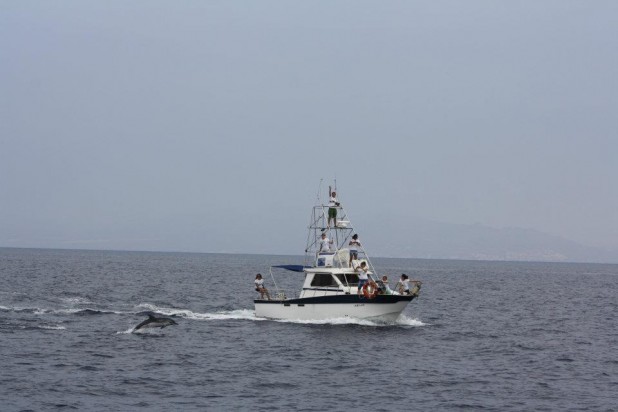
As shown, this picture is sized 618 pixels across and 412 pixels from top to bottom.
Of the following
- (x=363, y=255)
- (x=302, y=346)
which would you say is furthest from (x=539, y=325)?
(x=302, y=346)

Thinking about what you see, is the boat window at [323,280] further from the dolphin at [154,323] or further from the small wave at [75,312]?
the small wave at [75,312]

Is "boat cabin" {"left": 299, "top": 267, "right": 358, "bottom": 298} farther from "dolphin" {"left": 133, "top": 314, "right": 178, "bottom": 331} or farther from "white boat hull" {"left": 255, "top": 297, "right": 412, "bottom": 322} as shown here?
"dolphin" {"left": 133, "top": 314, "right": 178, "bottom": 331}

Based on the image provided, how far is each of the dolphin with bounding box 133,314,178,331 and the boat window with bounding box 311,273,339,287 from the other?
842cm

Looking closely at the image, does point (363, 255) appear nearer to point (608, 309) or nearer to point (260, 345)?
point (260, 345)

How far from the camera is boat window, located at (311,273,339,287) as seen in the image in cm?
4559

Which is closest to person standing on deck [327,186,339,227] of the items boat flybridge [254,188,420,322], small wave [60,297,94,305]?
boat flybridge [254,188,420,322]

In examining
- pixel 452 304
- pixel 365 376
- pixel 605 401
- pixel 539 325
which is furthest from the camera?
pixel 452 304

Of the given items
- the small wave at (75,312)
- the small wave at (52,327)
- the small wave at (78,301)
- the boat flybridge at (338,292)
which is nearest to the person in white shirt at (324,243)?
the boat flybridge at (338,292)

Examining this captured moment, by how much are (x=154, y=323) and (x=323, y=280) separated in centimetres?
957

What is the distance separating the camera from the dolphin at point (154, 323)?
4359cm

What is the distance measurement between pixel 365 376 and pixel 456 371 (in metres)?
4.11

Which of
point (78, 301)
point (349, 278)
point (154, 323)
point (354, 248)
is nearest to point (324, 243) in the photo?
point (354, 248)

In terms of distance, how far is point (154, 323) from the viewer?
44531 mm

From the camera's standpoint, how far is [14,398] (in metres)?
27.1
